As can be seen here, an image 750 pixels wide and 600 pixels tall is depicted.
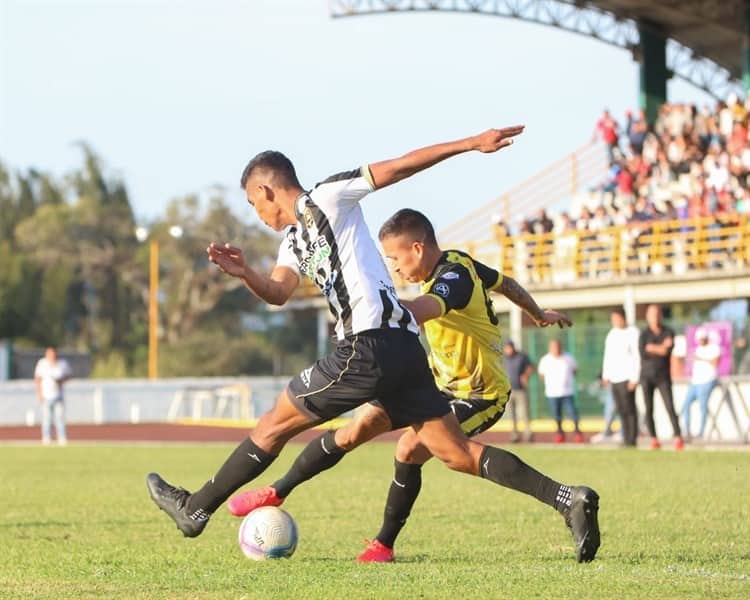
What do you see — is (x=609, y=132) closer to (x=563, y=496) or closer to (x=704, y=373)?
(x=704, y=373)

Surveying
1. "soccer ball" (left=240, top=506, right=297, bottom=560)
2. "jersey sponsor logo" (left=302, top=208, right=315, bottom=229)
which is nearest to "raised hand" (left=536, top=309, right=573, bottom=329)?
"soccer ball" (left=240, top=506, right=297, bottom=560)

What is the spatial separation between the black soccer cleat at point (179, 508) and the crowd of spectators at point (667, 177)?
24261mm

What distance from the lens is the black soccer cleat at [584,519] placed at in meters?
7.38

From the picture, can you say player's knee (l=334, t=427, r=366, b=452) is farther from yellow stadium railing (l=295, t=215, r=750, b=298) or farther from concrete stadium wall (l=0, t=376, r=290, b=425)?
concrete stadium wall (l=0, t=376, r=290, b=425)

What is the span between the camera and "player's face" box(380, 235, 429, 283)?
27.2 feet

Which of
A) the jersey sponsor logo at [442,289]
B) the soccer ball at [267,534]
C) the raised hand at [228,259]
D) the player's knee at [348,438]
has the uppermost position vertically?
the raised hand at [228,259]

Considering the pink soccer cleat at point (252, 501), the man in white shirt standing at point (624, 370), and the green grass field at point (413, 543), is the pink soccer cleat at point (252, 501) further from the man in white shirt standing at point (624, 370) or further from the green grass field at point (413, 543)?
the man in white shirt standing at point (624, 370)

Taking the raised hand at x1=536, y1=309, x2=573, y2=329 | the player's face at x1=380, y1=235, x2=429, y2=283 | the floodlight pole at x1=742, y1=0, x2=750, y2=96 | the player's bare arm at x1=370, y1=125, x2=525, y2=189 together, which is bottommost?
the raised hand at x1=536, y1=309, x2=573, y2=329

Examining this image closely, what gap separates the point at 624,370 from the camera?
73.3ft

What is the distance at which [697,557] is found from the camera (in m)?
8.22

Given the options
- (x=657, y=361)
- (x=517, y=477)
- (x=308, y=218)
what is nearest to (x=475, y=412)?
(x=517, y=477)

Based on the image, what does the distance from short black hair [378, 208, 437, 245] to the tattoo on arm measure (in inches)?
29.4

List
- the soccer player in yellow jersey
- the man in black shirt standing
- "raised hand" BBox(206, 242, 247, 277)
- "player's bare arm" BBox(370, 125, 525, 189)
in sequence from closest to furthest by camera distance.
Result: "player's bare arm" BBox(370, 125, 525, 189) → "raised hand" BBox(206, 242, 247, 277) → the soccer player in yellow jersey → the man in black shirt standing

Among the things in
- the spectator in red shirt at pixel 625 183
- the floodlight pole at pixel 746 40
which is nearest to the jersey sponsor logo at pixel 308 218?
the spectator in red shirt at pixel 625 183
